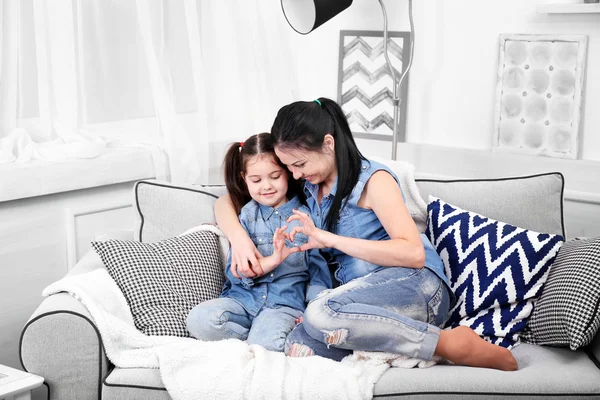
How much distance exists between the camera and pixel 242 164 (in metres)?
2.05

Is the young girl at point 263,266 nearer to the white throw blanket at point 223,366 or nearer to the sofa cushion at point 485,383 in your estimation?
the white throw blanket at point 223,366

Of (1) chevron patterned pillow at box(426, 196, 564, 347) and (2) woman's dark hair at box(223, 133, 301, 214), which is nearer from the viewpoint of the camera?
(1) chevron patterned pillow at box(426, 196, 564, 347)

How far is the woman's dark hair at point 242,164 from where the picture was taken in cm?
202

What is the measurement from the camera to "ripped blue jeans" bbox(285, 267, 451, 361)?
1.69 m

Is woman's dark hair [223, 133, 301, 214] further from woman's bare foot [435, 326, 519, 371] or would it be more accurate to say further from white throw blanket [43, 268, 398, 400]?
woman's bare foot [435, 326, 519, 371]

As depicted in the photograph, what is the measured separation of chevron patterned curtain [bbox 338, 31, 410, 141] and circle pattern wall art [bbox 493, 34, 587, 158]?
40 centimetres

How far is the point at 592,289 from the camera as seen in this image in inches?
67.3

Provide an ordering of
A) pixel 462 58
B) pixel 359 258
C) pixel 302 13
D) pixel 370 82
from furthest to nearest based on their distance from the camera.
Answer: pixel 370 82 → pixel 462 58 → pixel 302 13 → pixel 359 258

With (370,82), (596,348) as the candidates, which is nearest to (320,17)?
(370,82)

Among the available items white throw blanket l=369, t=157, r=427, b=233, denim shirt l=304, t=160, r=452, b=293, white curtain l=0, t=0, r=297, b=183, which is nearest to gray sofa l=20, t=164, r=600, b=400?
denim shirt l=304, t=160, r=452, b=293

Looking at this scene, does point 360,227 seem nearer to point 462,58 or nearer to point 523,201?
point 523,201

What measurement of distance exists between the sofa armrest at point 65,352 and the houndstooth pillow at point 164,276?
0.21 meters

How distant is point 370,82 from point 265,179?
1045 millimetres

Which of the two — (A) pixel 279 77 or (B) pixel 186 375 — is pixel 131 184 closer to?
(A) pixel 279 77
